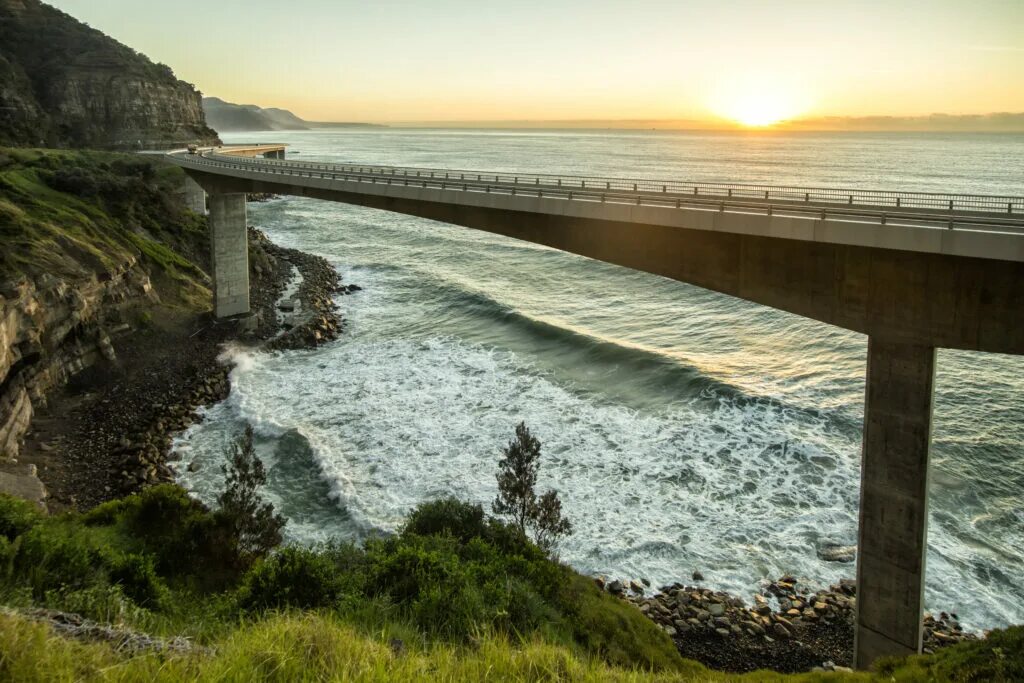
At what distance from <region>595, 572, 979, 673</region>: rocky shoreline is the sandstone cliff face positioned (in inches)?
986

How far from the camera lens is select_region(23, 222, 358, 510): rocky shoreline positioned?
2831 centimetres

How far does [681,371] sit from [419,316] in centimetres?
Result: 2169

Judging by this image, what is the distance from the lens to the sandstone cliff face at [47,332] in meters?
29.5

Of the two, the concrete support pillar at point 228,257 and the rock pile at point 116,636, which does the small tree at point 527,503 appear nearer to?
the rock pile at point 116,636

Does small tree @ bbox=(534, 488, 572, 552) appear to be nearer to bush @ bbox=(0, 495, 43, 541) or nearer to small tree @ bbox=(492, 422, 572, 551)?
small tree @ bbox=(492, 422, 572, 551)

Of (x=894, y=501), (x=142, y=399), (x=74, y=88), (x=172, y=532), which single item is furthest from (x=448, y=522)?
(x=74, y=88)

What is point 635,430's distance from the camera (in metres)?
33.5

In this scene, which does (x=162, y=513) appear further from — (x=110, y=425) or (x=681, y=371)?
(x=681, y=371)

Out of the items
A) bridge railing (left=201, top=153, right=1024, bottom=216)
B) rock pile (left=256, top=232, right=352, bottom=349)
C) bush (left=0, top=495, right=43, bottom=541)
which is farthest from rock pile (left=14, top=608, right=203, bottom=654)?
rock pile (left=256, top=232, right=352, bottom=349)

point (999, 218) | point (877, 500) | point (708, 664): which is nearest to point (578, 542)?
point (708, 664)

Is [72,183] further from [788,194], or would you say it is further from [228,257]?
[788,194]

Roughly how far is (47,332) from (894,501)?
120ft

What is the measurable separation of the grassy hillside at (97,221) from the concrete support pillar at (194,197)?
160 cm

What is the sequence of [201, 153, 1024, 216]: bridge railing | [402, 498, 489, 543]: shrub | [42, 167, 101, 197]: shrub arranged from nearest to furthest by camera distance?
1. [402, 498, 489, 543]: shrub
2. [201, 153, 1024, 216]: bridge railing
3. [42, 167, 101, 197]: shrub
